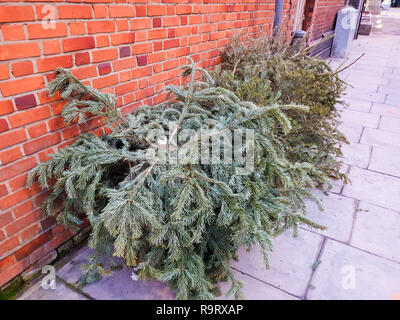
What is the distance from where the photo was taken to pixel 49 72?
5.74 feet

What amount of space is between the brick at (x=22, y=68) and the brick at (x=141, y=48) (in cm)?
84

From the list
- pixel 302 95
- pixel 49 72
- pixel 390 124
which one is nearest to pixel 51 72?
pixel 49 72

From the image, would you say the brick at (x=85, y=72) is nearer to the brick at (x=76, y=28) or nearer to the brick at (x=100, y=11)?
the brick at (x=76, y=28)

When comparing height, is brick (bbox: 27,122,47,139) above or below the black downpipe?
below

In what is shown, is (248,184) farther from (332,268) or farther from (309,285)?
(332,268)

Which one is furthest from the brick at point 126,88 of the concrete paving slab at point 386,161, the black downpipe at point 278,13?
the black downpipe at point 278,13

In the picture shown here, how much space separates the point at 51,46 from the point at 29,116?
1.43 feet

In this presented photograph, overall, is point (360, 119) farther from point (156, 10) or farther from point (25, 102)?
point (25, 102)

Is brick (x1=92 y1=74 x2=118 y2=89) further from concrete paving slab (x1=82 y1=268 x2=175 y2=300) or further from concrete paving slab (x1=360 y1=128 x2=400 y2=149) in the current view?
concrete paving slab (x1=360 y1=128 x2=400 y2=149)

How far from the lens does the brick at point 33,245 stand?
6.10 feet

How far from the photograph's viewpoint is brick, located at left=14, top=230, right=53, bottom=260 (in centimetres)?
186

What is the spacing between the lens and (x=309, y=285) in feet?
6.42

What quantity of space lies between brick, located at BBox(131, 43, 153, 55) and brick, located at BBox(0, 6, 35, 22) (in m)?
0.81

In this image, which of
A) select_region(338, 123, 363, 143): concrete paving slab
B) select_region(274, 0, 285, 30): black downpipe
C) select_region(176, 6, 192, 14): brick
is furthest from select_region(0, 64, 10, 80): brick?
select_region(274, 0, 285, 30): black downpipe
